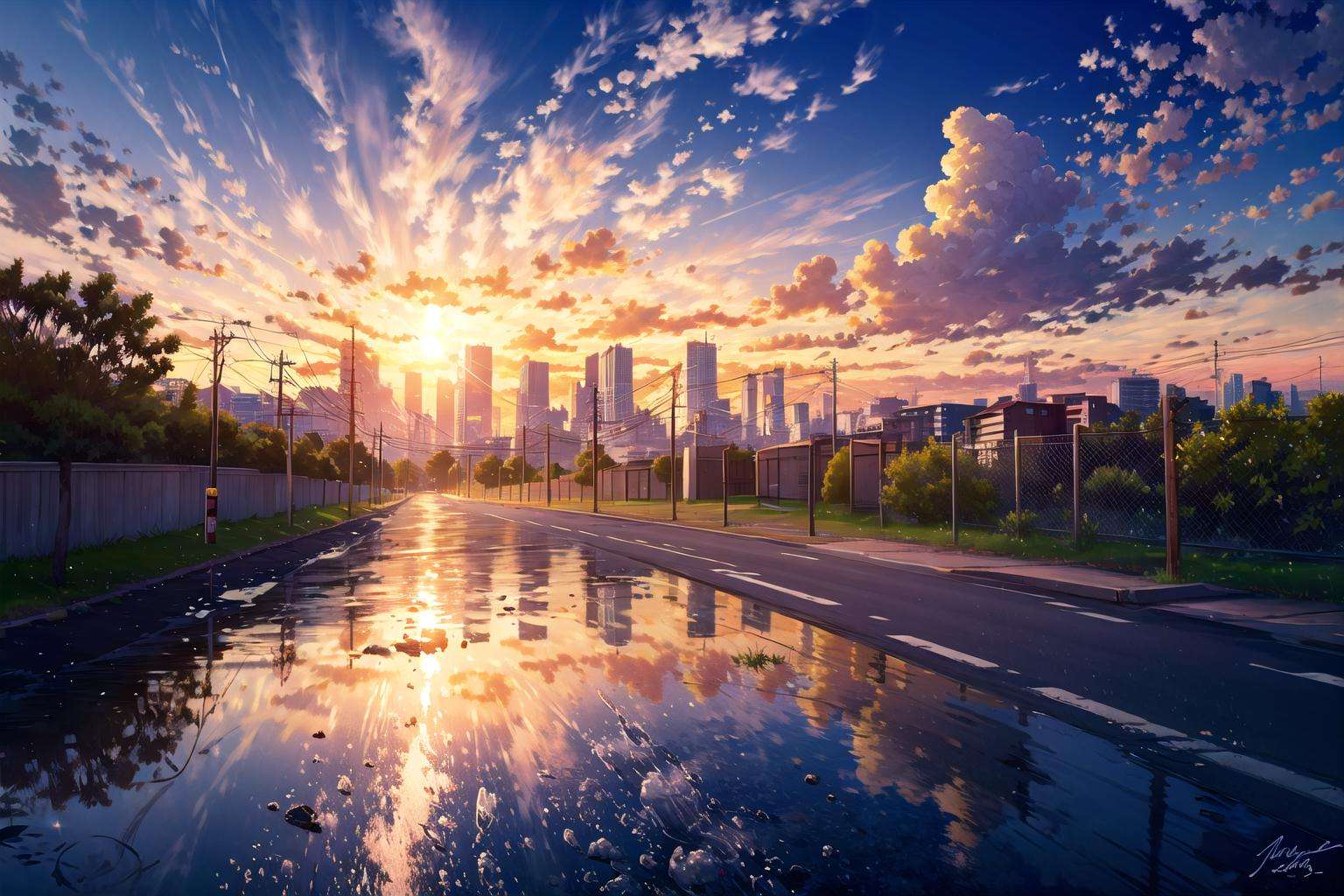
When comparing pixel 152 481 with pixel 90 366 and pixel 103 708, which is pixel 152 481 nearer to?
pixel 90 366

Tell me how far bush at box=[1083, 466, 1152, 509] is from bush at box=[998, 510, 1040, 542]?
58.9 inches

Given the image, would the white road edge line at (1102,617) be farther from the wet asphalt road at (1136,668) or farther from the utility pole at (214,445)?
the utility pole at (214,445)

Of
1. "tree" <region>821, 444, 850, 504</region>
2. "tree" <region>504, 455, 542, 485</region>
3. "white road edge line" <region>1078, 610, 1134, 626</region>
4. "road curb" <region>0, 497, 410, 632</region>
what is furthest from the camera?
"tree" <region>504, 455, 542, 485</region>

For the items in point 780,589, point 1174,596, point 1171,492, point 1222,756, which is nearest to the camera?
point 1222,756

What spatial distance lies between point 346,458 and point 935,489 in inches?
3477

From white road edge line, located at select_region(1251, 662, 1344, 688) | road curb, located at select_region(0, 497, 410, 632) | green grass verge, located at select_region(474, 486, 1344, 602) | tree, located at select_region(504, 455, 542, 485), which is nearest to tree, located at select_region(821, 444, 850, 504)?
green grass verge, located at select_region(474, 486, 1344, 602)

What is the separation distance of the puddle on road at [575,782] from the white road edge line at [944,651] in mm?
779

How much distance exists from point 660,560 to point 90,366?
43.7 feet

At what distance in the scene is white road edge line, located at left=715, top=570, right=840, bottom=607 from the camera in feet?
37.0

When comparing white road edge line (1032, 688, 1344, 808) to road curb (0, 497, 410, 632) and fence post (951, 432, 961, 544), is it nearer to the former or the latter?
road curb (0, 497, 410, 632)

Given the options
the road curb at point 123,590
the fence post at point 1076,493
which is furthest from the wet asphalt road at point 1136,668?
the road curb at point 123,590

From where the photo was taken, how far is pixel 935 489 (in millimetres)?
26500

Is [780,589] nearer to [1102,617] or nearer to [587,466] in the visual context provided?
[1102,617]

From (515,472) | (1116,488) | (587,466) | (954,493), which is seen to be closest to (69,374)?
(954,493)
